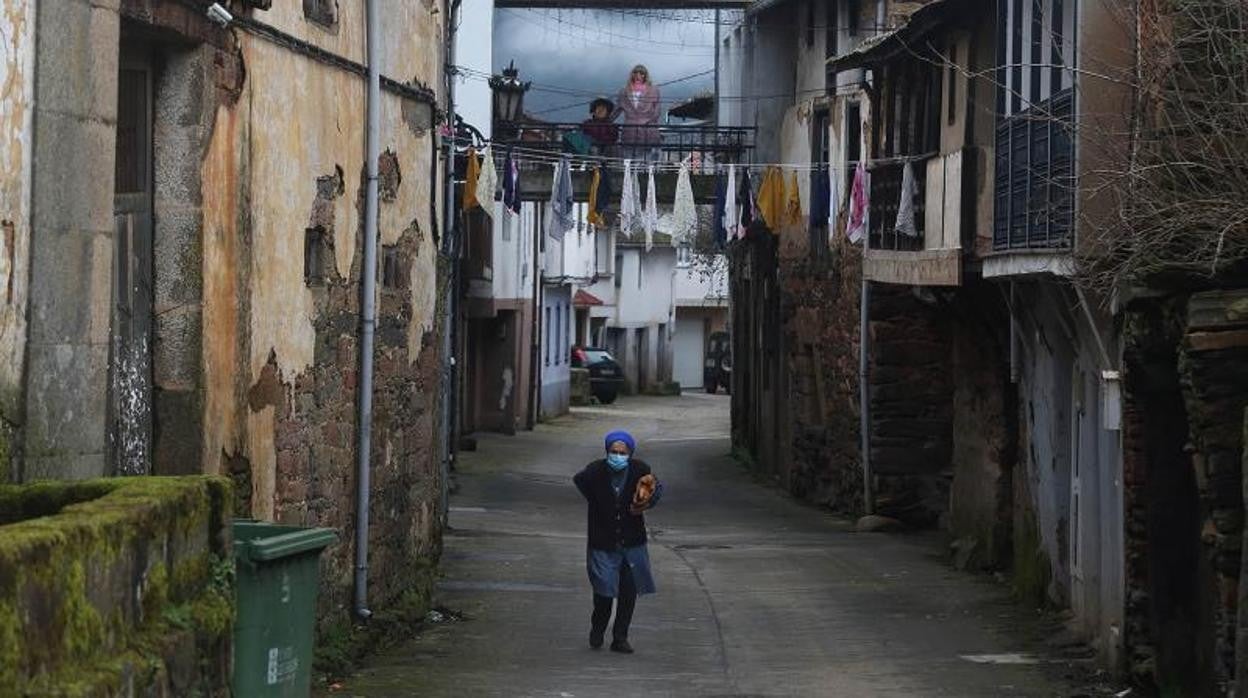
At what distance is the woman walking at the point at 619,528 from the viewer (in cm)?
1517

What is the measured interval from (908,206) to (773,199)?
23.8 ft

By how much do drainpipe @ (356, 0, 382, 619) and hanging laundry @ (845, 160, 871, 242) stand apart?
10.8 metres

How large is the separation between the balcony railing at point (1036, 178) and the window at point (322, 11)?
4.50 m

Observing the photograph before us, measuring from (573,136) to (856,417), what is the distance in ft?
32.5

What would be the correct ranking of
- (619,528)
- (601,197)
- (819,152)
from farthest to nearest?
(819,152), (601,197), (619,528)

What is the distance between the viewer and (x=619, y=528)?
15.2 m

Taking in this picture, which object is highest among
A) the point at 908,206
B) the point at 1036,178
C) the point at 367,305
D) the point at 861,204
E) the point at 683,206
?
the point at 683,206

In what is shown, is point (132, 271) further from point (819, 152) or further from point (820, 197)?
point (819, 152)

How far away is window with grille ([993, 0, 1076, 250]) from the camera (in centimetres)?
1508

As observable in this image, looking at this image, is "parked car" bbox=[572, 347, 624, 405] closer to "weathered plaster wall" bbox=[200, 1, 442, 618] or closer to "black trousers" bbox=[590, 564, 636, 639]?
"weathered plaster wall" bbox=[200, 1, 442, 618]

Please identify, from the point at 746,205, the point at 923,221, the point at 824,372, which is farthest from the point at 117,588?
the point at 746,205

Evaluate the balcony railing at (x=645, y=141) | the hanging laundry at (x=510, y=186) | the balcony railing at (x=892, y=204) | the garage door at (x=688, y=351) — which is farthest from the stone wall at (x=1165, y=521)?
the garage door at (x=688, y=351)

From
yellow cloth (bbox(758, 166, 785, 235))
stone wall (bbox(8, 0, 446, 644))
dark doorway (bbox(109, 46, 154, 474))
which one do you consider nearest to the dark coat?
stone wall (bbox(8, 0, 446, 644))

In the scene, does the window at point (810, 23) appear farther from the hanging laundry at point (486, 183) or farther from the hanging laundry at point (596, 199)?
the hanging laundry at point (486, 183)
